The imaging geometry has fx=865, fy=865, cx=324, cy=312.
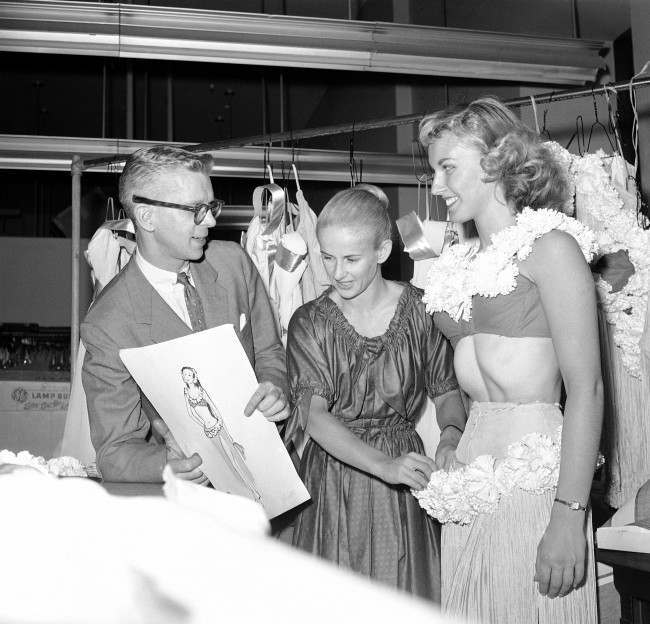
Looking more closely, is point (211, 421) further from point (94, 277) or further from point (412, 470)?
point (94, 277)

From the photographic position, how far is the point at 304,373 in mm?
2057

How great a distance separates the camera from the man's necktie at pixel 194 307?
7.06 feet

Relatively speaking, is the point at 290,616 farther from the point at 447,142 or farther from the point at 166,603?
the point at 447,142

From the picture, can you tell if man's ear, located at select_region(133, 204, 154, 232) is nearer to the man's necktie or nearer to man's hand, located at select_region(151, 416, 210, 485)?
the man's necktie

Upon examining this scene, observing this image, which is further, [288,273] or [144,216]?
[288,273]

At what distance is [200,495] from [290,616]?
217 mm

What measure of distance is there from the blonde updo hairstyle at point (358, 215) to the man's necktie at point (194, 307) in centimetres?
35

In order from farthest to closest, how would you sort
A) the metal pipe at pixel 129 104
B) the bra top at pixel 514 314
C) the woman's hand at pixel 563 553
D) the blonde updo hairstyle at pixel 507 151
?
the metal pipe at pixel 129 104 → the blonde updo hairstyle at pixel 507 151 → the bra top at pixel 514 314 → the woman's hand at pixel 563 553

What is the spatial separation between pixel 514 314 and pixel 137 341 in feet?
3.06

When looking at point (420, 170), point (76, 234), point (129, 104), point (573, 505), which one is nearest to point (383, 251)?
point (573, 505)

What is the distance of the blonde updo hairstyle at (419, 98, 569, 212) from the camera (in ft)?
5.64

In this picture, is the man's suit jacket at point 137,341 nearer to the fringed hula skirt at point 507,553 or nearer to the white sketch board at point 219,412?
the white sketch board at point 219,412

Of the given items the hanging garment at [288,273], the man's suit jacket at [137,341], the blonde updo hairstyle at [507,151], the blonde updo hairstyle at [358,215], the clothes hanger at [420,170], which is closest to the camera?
the blonde updo hairstyle at [507,151]

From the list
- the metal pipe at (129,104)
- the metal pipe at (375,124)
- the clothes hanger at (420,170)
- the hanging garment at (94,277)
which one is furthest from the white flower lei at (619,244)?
the metal pipe at (129,104)
